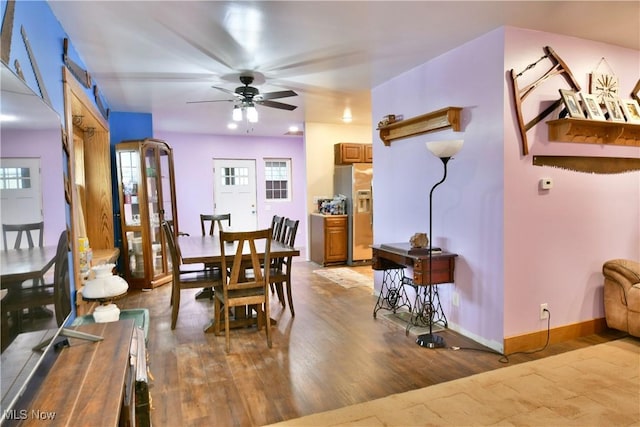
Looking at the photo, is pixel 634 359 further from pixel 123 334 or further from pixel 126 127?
pixel 126 127

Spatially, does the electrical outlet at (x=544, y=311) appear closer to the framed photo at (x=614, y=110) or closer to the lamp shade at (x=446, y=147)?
the lamp shade at (x=446, y=147)

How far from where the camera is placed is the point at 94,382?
54.9 inches

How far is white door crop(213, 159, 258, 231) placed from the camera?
8367 millimetres

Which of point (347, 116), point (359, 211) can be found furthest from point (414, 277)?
point (347, 116)

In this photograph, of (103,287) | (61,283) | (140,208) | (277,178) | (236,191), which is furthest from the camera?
(277,178)

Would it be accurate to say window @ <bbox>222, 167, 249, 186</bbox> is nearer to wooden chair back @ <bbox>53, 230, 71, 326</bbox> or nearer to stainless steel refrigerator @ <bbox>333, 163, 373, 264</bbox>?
stainless steel refrigerator @ <bbox>333, 163, 373, 264</bbox>

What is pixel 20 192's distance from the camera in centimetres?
122

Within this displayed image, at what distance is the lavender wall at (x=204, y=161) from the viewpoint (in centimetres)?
807

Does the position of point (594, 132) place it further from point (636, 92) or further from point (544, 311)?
point (544, 311)

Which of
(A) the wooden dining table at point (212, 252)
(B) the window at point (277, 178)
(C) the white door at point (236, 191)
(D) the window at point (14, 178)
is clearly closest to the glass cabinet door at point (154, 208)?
(A) the wooden dining table at point (212, 252)

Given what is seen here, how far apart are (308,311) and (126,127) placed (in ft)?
12.5

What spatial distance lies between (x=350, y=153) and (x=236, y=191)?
2912 mm

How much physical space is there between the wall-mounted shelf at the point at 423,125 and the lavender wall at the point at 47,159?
2.77 metres

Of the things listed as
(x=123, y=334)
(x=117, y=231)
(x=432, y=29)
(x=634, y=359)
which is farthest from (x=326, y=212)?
(x=123, y=334)
